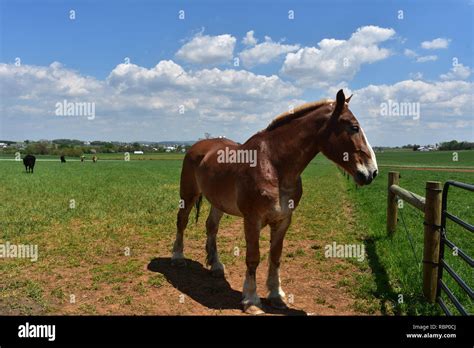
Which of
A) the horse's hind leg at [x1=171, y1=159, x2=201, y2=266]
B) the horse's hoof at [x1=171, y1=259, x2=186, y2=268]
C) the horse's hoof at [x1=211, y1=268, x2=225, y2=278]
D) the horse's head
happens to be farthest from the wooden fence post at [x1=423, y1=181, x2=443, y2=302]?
the horse's hoof at [x1=171, y1=259, x2=186, y2=268]

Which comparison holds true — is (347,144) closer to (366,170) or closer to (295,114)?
(366,170)

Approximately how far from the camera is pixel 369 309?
489 cm

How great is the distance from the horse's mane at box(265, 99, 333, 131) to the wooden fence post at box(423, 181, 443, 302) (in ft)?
6.70

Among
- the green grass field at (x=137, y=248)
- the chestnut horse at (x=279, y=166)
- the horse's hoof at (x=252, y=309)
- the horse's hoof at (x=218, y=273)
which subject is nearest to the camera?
Answer: the chestnut horse at (x=279, y=166)

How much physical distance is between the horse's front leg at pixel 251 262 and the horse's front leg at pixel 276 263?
348 mm

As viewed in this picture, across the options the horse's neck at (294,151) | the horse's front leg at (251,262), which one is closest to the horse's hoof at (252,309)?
the horse's front leg at (251,262)

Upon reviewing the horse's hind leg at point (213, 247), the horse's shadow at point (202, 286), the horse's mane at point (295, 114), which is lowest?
the horse's shadow at point (202, 286)

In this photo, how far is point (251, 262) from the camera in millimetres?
4938

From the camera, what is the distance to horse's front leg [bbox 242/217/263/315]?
4820 mm

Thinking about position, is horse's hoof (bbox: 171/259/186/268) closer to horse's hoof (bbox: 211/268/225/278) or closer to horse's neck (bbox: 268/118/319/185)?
horse's hoof (bbox: 211/268/225/278)

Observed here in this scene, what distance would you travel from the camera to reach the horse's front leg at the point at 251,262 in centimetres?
482

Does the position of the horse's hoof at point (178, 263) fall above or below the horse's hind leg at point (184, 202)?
below

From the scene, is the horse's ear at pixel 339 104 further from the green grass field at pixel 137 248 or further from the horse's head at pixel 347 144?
the green grass field at pixel 137 248

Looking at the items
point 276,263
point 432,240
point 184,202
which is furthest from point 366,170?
point 184,202
